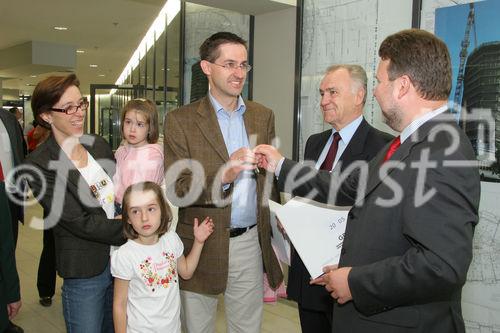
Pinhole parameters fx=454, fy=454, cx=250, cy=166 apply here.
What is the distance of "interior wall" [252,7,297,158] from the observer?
4.32 metres

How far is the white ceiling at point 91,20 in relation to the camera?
598 cm

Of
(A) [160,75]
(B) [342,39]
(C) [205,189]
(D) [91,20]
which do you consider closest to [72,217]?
(C) [205,189]

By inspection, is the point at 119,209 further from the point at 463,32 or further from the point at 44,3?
the point at 44,3

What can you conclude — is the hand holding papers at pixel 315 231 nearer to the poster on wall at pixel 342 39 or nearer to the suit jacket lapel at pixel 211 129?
Answer: the suit jacket lapel at pixel 211 129

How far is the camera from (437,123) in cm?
136

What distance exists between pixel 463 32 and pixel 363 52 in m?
0.82

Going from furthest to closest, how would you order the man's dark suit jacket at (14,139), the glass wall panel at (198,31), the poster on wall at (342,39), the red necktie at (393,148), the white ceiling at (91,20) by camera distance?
the white ceiling at (91,20) → the glass wall panel at (198,31) → the poster on wall at (342,39) → the man's dark suit jacket at (14,139) → the red necktie at (393,148)

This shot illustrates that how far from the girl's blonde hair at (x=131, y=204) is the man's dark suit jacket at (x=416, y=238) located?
868 mm

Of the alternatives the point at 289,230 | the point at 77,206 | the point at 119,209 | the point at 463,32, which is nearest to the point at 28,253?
the point at 119,209

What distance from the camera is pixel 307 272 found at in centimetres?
213

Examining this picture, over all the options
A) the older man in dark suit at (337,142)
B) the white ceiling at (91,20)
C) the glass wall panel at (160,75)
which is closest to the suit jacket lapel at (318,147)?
the older man in dark suit at (337,142)

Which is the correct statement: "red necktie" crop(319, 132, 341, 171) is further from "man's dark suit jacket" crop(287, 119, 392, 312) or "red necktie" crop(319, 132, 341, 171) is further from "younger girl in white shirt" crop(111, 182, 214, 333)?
"younger girl in white shirt" crop(111, 182, 214, 333)

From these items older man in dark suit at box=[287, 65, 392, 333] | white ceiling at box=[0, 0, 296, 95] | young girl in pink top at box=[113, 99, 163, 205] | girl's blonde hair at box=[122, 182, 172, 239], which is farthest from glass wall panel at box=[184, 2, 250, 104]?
girl's blonde hair at box=[122, 182, 172, 239]

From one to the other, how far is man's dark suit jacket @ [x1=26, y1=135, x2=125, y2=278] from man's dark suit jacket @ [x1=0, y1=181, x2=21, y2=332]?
19 centimetres
